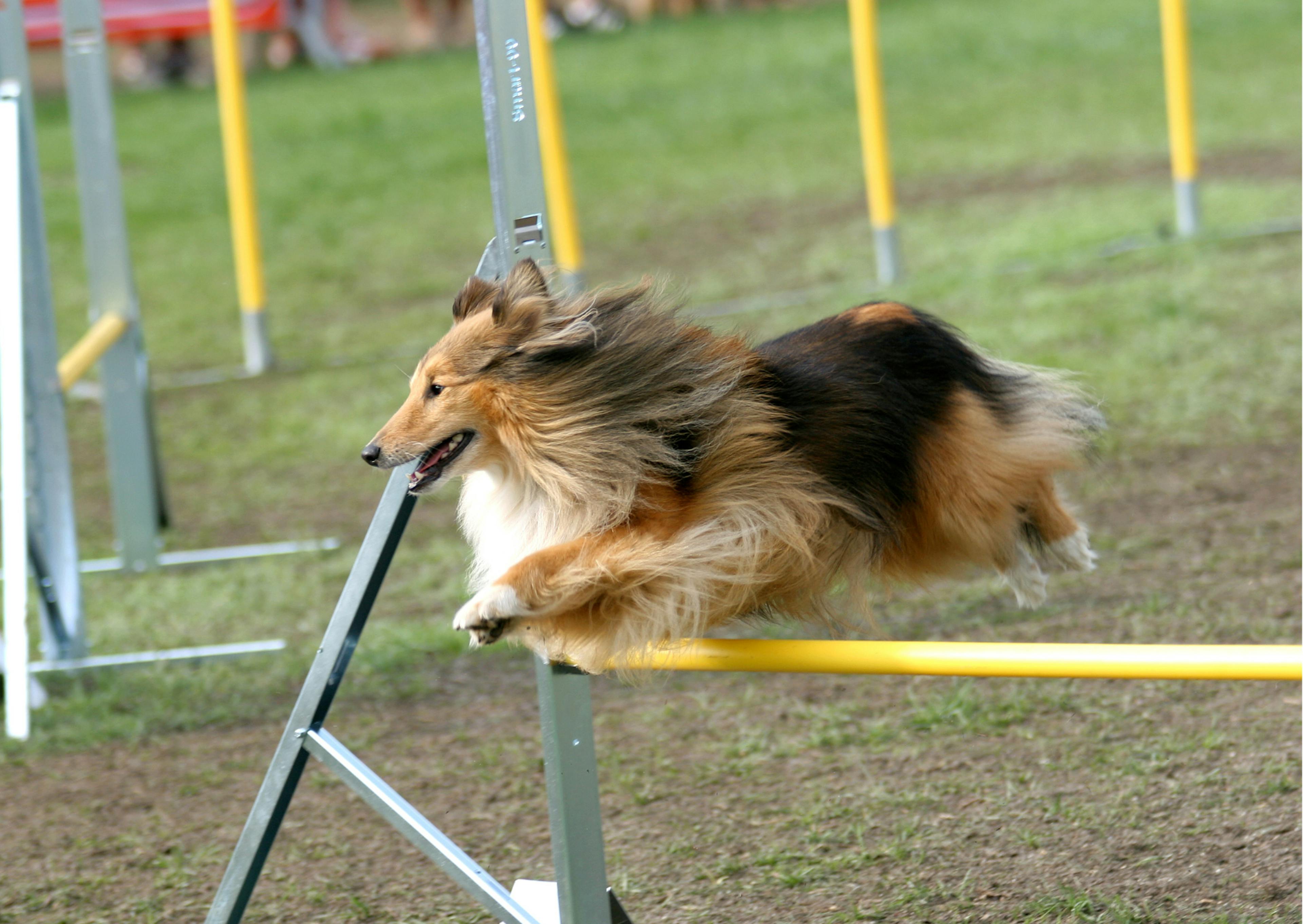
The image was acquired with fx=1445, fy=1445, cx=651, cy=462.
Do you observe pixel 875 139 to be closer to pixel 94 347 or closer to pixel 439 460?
pixel 94 347

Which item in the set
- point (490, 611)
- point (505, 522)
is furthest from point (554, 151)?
point (490, 611)

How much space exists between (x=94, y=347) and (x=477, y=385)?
2.52 m

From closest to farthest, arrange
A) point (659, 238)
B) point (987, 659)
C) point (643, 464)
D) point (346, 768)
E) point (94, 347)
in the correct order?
1. point (987, 659)
2. point (643, 464)
3. point (346, 768)
4. point (94, 347)
5. point (659, 238)

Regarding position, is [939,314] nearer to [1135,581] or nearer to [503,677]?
[1135,581]

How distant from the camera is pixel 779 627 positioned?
3795 mm

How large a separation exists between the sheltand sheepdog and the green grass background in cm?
27

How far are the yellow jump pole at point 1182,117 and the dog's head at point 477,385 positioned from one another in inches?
220

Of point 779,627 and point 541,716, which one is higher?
point 541,716

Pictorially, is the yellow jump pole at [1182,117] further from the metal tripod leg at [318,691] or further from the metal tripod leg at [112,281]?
the metal tripod leg at [318,691]

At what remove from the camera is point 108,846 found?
336cm

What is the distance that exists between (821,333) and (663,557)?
71cm

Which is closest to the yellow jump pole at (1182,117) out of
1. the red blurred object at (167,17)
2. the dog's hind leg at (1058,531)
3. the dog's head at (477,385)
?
→ the dog's hind leg at (1058,531)

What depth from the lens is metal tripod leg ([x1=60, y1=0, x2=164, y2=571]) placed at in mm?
4719

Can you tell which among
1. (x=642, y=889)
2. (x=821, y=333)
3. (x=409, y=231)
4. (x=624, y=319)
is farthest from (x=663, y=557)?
(x=409, y=231)
